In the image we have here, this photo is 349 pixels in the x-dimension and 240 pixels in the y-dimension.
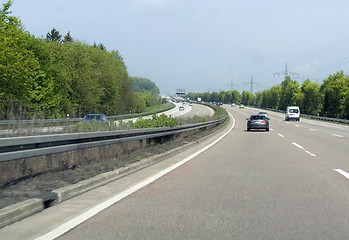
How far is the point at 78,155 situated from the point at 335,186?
5.27 meters

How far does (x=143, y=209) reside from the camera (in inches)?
214

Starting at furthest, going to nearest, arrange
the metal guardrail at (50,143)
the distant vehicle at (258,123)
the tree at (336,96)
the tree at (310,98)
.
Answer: the tree at (310,98), the tree at (336,96), the distant vehicle at (258,123), the metal guardrail at (50,143)

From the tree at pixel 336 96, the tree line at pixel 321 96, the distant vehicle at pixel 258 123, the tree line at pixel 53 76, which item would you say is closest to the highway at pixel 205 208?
the distant vehicle at pixel 258 123

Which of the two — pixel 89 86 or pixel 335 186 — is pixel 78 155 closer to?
pixel 335 186

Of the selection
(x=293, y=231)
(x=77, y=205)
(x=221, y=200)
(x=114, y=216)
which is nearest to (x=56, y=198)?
(x=77, y=205)

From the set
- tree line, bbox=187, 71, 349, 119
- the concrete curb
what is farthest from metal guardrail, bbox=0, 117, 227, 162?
tree line, bbox=187, 71, 349, 119

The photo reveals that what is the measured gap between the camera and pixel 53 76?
48.5m

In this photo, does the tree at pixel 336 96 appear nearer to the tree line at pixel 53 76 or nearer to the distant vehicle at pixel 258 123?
the tree line at pixel 53 76

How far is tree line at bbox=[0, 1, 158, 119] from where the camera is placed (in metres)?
37.3

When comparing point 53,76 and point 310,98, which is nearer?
point 53,76

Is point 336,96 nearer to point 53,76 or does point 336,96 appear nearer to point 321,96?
point 321,96

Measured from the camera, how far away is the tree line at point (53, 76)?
37.3 meters

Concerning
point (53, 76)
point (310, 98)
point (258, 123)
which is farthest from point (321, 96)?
point (258, 123)

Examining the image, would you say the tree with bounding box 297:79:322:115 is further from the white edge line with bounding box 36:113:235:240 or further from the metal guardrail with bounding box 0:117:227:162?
the white edge line with bounding box 36:113:235:240
